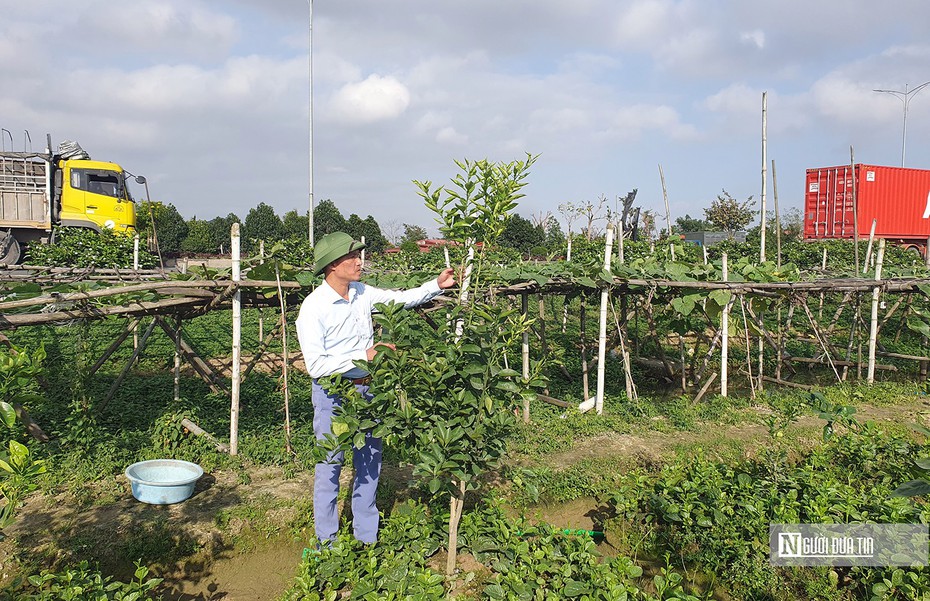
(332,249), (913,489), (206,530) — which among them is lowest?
(206,530)

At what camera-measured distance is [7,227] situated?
16516mm

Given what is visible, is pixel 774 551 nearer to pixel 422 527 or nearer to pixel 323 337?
pixel 422 527

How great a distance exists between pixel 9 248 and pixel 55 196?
1866mm

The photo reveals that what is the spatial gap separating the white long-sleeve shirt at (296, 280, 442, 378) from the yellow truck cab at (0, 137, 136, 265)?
15258mm

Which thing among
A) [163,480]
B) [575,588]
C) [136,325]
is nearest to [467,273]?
[575,588]

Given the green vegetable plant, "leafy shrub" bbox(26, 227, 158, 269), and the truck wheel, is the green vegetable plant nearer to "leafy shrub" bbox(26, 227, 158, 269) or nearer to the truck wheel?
"leafy shrub" bbox(26, 227, 158, 269)

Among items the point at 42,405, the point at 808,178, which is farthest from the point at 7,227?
the point at 808,178

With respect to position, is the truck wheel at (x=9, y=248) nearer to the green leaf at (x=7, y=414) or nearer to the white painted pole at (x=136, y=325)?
the white painted pole at (x=136, y=325)

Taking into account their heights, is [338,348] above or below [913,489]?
above

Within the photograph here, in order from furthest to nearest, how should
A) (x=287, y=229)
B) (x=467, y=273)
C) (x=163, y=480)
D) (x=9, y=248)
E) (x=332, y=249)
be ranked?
1. (x=287, y=229)
2. (x=9, y=248)
3. (x=163, y=480)
4. (x=332, y=249)
5. (x=467, y=273)

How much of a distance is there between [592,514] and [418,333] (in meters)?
2.39

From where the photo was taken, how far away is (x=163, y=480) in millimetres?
4266

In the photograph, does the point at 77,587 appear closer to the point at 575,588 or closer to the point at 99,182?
the point at 575,588

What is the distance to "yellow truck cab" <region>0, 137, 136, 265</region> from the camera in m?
16.4
